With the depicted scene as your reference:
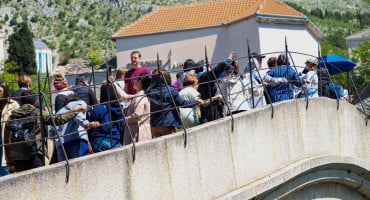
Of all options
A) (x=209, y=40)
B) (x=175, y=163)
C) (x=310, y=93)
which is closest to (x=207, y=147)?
(x=175, y=163)

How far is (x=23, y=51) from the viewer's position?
11838 cm

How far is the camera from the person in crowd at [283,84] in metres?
13.4

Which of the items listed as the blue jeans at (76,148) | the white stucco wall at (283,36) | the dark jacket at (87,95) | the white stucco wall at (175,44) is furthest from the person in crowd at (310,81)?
the white stucco wall at (175,44)

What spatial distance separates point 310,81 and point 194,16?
56.5 meters

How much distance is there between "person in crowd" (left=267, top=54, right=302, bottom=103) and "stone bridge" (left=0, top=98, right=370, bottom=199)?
313 mm

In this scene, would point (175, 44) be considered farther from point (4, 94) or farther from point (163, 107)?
point (4, 94)

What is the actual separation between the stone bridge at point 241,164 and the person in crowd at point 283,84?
1.03ft

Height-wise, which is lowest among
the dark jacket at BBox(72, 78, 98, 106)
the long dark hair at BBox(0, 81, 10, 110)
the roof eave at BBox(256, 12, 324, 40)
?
the roof eave at BBox(256, 12, 324, 40)

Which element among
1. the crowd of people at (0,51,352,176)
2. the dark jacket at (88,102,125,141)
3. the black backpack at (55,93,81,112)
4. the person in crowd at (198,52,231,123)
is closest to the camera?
the crowd of people at (0,51,352,176)

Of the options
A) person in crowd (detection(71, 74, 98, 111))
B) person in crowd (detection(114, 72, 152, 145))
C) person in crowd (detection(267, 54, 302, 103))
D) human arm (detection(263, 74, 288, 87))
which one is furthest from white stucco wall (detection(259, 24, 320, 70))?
person in crowd (detection(114, 72, 152, 145))

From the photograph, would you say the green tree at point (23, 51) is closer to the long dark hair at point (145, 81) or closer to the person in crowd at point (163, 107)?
the person in crowd at point (163, 107)

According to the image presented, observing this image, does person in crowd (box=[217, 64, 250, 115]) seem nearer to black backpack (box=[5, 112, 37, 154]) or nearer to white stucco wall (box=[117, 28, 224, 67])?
black backpack (box=[5, 112, 37, 154])

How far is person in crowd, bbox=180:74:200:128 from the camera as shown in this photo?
1181cm

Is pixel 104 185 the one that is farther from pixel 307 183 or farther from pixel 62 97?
pixel 307 183
